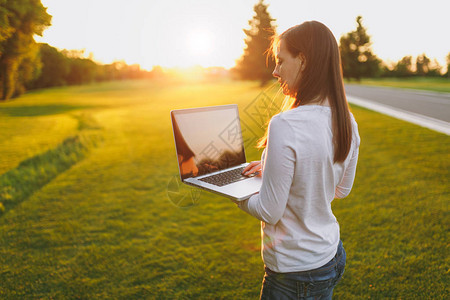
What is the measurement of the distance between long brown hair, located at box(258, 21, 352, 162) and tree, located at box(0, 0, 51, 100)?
1.69 metres

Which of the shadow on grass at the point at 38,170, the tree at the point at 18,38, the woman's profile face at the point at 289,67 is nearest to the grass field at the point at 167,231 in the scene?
the shadow on grass at the point at 38,170

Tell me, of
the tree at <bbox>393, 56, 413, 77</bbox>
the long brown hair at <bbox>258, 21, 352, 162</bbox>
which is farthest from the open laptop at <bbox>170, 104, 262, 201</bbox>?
the tree at <bbox>393, 56, 413, 77</bbox>

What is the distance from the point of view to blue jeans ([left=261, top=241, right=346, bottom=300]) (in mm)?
1318

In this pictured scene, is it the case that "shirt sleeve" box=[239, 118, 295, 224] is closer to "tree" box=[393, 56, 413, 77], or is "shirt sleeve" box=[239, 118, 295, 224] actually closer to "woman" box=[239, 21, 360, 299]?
"woman" box=[239, 21, 360, 299]

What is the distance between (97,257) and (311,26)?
11.5 feet

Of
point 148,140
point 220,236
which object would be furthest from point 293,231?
point 148,140

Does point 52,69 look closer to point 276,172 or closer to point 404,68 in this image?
point 276,172

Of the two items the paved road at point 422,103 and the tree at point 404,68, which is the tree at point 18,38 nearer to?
the paved road at point 422,103

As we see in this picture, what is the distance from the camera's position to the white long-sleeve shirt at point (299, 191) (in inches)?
41.8

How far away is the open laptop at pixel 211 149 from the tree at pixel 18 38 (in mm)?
1146

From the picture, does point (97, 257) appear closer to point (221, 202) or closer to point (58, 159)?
point (221, 202)

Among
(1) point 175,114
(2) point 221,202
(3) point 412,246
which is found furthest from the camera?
(2) point 221,202

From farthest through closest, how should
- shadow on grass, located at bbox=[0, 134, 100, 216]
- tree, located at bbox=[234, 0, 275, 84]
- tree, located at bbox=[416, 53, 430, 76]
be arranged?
1. tree, located at bbox=[416, 53, 430, 76]
2. shadow on grass, located at bbox=[0, 134, 100, 216]
3. tree, located at bbox=[234, 0, 275, 84]

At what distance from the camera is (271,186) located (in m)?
1.13
